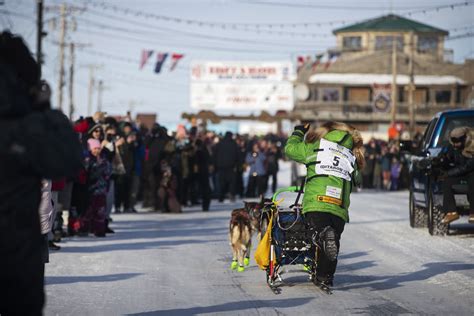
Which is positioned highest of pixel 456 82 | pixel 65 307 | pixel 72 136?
pixel 456 82

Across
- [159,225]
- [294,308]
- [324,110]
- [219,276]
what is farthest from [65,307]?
[324,110]

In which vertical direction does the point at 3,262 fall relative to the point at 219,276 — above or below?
above

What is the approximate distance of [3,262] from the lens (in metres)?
4.79

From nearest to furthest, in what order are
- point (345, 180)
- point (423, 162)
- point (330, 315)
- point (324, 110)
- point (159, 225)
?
point (330, 315) < point (345, 180) < point (423, 162) < point (159, 225) < point (324, 110)

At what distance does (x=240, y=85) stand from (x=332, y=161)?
2707 inches

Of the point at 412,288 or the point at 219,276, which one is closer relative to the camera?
the point at 412,288

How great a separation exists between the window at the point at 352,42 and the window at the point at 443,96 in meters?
11.8

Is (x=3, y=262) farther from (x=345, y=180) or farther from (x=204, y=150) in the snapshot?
(x=204, y=150)

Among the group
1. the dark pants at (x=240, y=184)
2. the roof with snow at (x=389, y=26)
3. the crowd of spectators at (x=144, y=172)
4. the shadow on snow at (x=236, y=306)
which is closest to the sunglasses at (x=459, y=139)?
the crowd of spectators at (x=144, y=172)

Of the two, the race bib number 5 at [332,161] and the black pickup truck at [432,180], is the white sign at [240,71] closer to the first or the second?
the black pickup truck at [432,180]

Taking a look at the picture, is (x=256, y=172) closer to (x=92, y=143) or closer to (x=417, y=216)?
(x=417, y=216)

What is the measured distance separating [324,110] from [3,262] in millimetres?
81139

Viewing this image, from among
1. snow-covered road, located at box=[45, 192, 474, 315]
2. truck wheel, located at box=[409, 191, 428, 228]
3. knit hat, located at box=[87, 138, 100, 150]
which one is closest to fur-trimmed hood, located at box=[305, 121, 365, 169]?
snow-covered road, located at box=[45, 192, 474, 315]

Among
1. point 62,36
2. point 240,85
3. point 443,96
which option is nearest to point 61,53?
point 62,36
